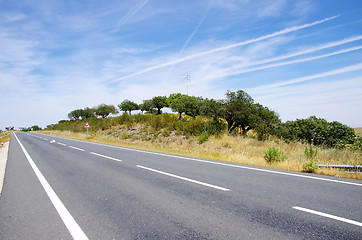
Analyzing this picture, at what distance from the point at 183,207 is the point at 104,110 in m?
77.4

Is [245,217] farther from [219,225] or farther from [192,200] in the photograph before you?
Answer: [192,200]

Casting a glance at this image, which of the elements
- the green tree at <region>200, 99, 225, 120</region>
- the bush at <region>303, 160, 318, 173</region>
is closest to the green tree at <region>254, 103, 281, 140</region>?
the green tree at <region>200, 99, 225, 120</region>

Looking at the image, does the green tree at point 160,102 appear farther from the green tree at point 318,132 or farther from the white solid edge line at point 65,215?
the white solid edge line at point 65,215

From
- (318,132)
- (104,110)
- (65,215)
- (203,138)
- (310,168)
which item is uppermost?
(104,110)

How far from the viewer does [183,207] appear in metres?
4.21

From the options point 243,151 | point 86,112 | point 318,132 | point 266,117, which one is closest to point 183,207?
point 243,151

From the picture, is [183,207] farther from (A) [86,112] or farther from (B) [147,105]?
(A) [86,112]

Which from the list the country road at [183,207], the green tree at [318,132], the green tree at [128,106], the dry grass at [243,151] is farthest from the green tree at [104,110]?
the country road at [183,207]

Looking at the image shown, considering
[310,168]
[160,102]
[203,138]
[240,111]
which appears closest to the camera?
[310,168]

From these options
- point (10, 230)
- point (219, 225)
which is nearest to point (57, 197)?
point (10, 230)

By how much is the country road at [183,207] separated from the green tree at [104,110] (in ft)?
240

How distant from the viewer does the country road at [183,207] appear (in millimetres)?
3254

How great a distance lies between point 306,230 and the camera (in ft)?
10.5

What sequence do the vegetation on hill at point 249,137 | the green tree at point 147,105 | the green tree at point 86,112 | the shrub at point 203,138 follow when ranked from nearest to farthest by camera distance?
the vegetation on hill at point 249,137 → the shrub at point 203,138 → the green tree at point 147,105 → the green tree at point 86,112
